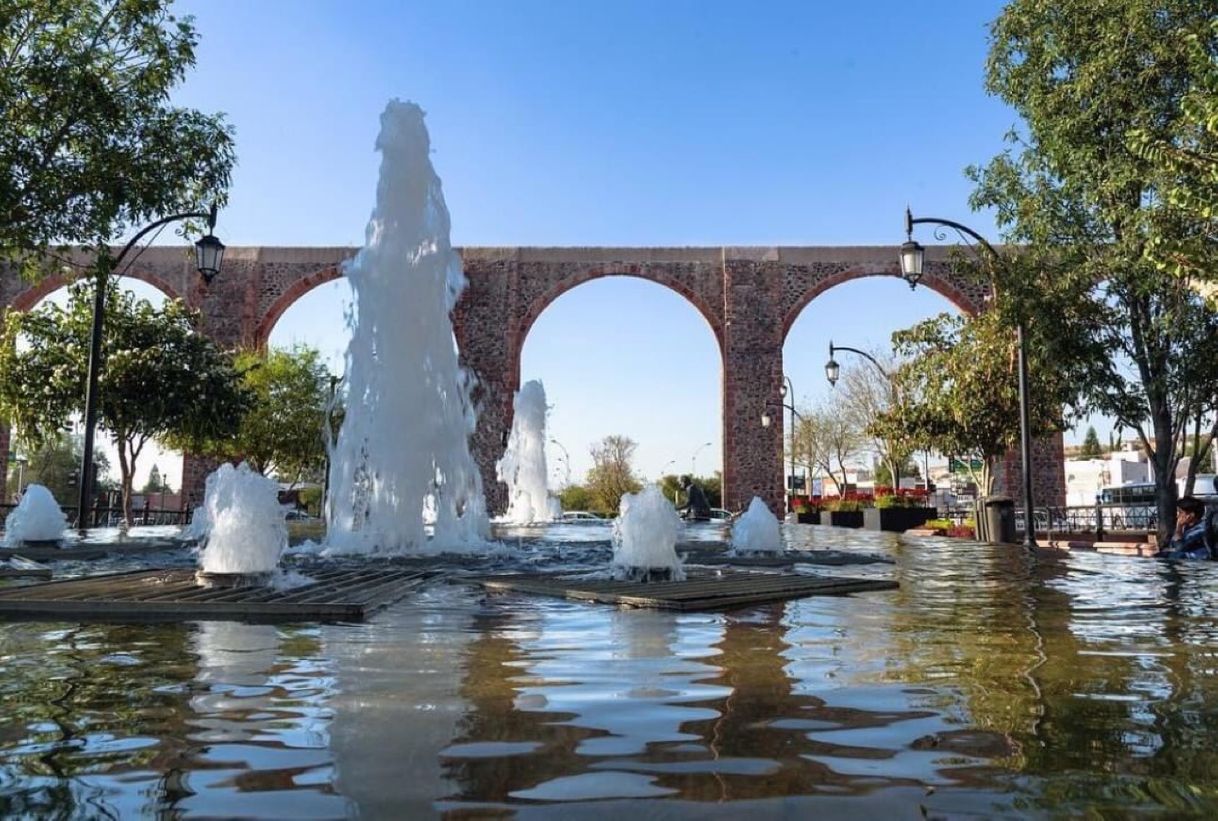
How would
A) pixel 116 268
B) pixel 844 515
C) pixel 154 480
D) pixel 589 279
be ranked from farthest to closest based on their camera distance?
pixel 154 480, pixel 589 279, pixel 844 515, pixel 116 268

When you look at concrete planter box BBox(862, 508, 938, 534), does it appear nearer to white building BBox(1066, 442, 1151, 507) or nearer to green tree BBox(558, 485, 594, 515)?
green tree BBox(558, 485, 594, 515)

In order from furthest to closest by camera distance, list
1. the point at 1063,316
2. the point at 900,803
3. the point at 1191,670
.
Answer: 1. the point at 1063,316
2. the point at 1191,670
3. the point at 900,803

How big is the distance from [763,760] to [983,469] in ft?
61.2

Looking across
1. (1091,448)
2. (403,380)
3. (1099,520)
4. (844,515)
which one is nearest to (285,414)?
(844,515)

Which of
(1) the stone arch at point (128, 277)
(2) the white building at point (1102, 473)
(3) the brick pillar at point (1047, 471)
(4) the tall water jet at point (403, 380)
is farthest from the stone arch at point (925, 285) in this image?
(2) the white building at point (1102, 473)

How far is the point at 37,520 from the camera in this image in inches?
376

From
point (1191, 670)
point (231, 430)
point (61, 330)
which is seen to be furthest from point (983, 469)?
point (61, 330)

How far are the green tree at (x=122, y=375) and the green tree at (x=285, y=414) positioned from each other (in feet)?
28.4

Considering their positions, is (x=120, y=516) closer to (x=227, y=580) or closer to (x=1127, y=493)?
(x=227, y=580)

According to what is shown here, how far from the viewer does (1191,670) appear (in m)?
2.77

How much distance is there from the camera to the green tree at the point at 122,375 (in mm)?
17453

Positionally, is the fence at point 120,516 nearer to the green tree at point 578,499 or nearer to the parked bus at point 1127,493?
the parked bus at point 1127,493

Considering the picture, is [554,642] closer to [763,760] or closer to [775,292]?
[763,760]

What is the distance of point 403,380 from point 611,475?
47016mm
